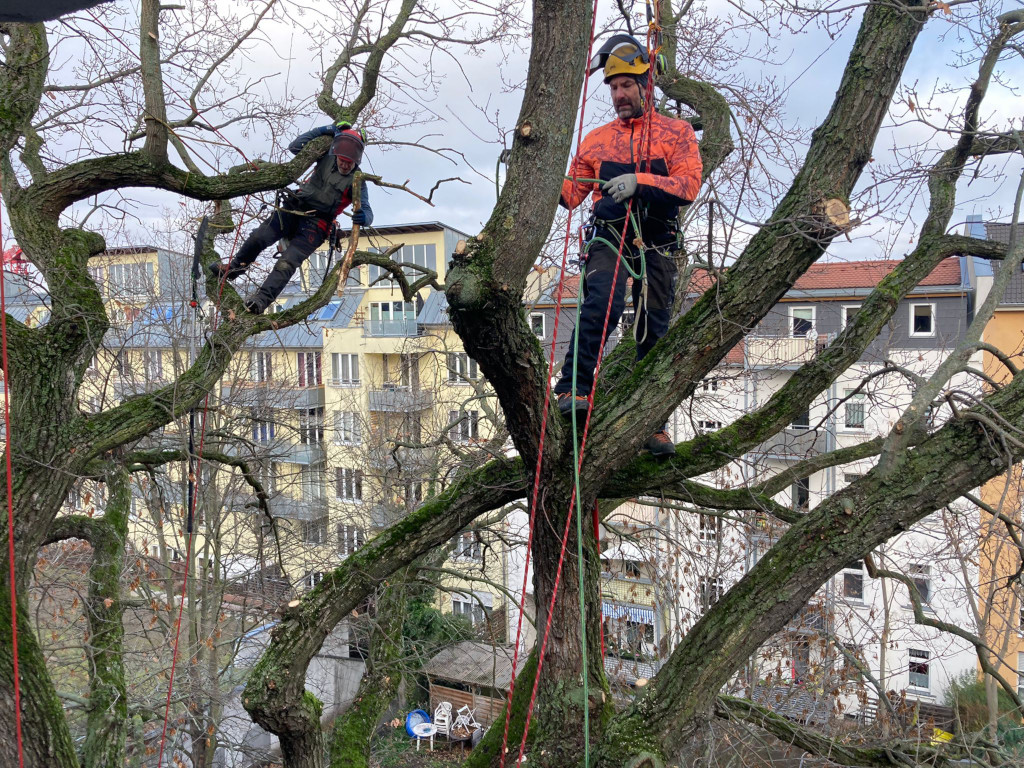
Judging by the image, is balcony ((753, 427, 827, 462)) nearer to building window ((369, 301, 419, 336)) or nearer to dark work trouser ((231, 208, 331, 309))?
dark work trouser ((231, 208, 331, 309))

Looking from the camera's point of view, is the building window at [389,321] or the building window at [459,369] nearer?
the building window at [459,369]

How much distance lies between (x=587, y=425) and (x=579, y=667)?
117 centimetres

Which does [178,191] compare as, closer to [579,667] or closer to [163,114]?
[163,114]

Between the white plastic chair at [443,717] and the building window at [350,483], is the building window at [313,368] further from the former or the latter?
the white plastic chair at [443,717]

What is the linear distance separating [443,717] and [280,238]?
11735 millimetres

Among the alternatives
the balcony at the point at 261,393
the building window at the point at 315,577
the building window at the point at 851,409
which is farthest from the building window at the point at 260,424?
the building window at the point at 851,409

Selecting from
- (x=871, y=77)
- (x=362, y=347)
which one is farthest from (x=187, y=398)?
(x=362, y=347)

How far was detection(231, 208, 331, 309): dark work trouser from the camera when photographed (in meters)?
4.68

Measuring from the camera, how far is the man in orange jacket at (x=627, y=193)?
115 inches

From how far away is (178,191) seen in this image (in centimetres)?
377

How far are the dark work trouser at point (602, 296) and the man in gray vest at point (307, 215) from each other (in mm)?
1982

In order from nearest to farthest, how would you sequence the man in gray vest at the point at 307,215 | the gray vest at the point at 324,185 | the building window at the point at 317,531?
the man in gray vest at the point at 307,215 < the gray vest at the point at 324,185 < the building window at the point at 317,531

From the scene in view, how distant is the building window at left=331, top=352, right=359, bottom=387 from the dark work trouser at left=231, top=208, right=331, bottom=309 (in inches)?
549

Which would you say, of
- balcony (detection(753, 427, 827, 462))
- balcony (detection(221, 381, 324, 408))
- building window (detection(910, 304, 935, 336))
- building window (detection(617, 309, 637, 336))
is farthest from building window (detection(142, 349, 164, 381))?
building window (detection(910, 304, 935, 336))
